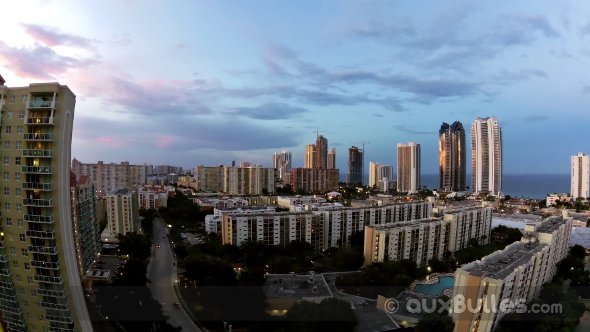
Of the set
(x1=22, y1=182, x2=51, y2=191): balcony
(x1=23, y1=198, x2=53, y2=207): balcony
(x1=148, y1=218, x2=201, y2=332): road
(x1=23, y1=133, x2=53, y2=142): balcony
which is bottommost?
(x1=148, y1=218, x2=201, y2=332): road

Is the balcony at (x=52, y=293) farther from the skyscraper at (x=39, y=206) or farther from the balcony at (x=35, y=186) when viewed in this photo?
the balcony at (x=35, y=186)

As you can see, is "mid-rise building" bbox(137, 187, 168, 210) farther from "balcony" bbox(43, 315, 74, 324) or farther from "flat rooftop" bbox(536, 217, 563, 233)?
"flat rooftop" bbox(536, 217, 563, 233)

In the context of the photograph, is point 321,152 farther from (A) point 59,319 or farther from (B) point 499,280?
(A) point 59,319

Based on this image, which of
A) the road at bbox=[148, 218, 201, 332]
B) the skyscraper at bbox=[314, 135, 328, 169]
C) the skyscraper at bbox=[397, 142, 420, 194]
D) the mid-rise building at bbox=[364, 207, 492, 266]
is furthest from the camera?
the skyscraper at bbox=[314, 135, 328, 169]

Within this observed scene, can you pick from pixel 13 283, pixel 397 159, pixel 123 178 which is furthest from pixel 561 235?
pixel 397 159

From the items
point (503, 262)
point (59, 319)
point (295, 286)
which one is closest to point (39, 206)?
point (59, 319)

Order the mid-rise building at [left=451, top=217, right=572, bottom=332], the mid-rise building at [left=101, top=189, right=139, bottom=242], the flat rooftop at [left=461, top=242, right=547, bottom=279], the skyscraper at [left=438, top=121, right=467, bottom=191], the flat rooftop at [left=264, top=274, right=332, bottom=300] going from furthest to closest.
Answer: the skyscraper at [left=438, top=121, right=467, bottom=191], the mid-rise building at [left=101, top=189, right=139, bottom=242], the flat rooftop at [left=264, top=274, right=332, bottom=300], the flat rooftop at [left=461, top=242, right=547, bottom=279], the mid-rise building at [left=451, top=217, right=572, bottom=332]

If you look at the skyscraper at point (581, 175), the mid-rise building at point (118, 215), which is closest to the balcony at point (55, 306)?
the mid-rise building at point (118, 215)

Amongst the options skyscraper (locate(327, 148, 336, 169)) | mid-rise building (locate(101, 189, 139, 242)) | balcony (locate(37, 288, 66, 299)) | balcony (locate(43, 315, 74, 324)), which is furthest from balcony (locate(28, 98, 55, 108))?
skyscraper (locate(327, 148, 336, 169))
